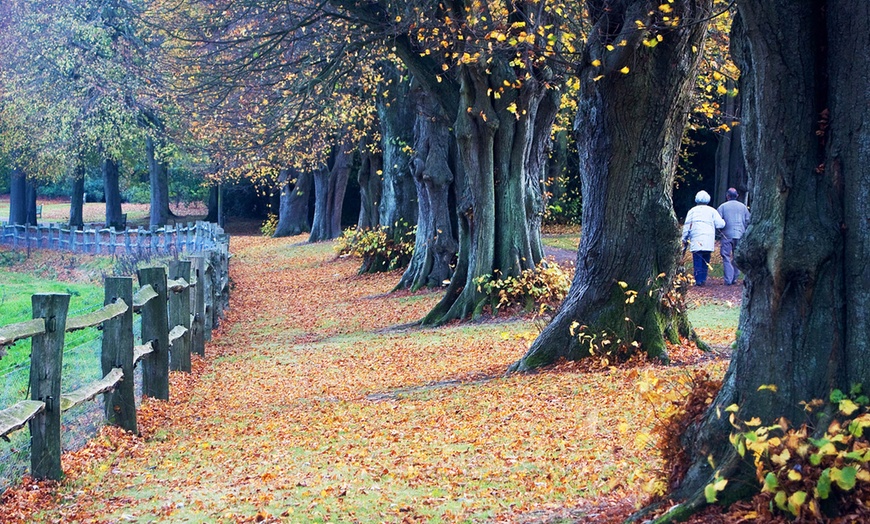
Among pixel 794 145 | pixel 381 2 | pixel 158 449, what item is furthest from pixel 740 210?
pixel 794 145

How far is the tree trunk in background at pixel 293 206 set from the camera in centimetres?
4903

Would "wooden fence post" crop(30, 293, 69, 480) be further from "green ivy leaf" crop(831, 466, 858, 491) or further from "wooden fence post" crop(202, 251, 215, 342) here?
"wooden fence post" crop(202, 251, 215, 342)

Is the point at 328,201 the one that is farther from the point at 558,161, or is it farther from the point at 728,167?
the point at 728,167

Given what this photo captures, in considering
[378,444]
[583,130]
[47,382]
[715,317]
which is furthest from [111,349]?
[715,317]

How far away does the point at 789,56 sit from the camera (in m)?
4.95

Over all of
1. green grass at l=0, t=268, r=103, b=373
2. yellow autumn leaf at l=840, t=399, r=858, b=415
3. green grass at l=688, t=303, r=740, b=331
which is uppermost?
yellow autumn leaf at l=840, t=399, r=858, b=415

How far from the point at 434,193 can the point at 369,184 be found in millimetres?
13374

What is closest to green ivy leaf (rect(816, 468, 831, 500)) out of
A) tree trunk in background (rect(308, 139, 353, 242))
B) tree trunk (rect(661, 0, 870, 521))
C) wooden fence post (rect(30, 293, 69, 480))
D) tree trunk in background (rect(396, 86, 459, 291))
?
tree trunk (rect(661, 0, 870, 521))

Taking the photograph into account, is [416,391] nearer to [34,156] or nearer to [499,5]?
[499,5]

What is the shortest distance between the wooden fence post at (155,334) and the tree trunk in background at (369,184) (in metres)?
22.7

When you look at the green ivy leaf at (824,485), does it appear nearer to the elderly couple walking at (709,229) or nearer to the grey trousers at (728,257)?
the elderly couple walking at (709,229)

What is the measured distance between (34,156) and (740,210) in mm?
33432

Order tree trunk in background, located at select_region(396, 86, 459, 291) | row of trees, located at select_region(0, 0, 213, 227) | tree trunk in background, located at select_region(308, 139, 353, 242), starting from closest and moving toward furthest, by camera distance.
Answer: tree trunk in background, located at select_region(396, 86, 459, 291) → row of trees, located at select_region(0, 0, 213, 227) → tree trunk in background, located at select_region(308, 139, 353, 242)

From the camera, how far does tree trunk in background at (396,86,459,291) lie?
21328mm
